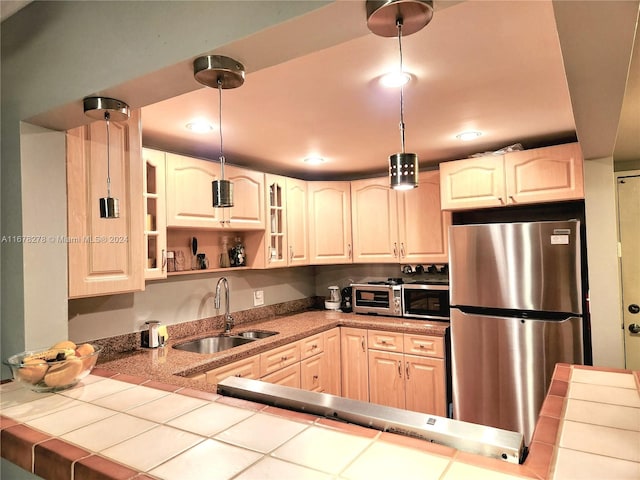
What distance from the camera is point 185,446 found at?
89 cm

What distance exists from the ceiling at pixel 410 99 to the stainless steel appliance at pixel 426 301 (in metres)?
1.08

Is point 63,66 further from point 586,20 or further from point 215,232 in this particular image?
point 215,232

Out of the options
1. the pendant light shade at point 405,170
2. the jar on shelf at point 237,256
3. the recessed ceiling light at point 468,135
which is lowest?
the jar on shelf at point 237,256

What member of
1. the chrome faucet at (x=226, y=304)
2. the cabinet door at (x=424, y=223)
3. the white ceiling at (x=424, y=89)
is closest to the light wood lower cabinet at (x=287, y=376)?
the chrome faucet at (x=226, y=304)

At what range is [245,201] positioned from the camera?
2.97 metres

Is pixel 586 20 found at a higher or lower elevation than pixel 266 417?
higher

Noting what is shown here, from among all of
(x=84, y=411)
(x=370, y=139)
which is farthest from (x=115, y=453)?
(x=370, y=139)

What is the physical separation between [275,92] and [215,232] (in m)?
1.57

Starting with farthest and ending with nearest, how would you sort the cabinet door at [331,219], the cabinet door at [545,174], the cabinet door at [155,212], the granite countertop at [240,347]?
1. the cabinet door at [331,219]
2. the cabinet door at [545,174]
3. the cabinet door at [155,212]
4. the granite countertop at [240,347]

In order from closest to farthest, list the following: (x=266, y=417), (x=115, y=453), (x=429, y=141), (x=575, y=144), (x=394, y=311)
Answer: (x=115, y=453) → (x=266, y=417) → (x=575, y=144) → (x=429, y=141) → (x=394, y=311)

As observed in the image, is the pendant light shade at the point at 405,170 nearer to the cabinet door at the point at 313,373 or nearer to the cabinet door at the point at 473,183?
the cabinet door at the point at 473,183

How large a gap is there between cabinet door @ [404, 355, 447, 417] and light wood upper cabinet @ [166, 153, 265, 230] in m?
1.62

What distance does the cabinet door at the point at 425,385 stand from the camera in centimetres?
295

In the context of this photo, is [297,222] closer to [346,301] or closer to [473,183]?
[346,301]
